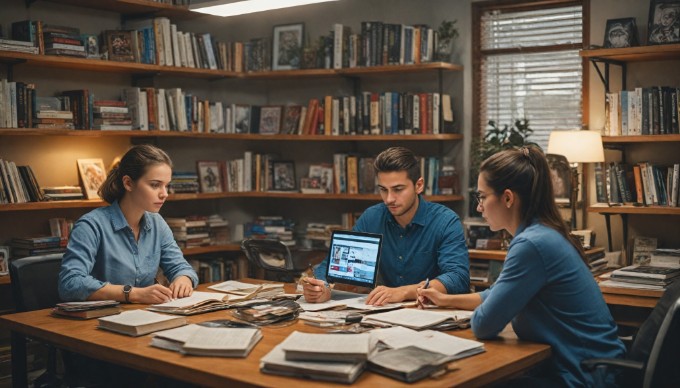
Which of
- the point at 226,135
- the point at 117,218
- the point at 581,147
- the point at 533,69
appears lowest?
the point at 117,218

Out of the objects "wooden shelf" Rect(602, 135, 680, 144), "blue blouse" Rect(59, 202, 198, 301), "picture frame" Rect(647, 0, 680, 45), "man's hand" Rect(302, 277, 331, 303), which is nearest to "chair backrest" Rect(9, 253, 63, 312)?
"blue blouse" Rect(59, 202, 198, 301)

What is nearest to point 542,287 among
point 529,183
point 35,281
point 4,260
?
point 529,183

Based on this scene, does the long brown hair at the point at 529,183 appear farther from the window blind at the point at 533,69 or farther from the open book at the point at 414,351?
the window blind at the point at 533,69

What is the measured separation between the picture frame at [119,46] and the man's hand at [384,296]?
277 cm

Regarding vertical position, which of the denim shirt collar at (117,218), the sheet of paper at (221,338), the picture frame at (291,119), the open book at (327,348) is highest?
the picture frame at (291,119)

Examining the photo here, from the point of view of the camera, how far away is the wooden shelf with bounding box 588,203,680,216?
4.42 meters

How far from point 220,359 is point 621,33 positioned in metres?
3.25

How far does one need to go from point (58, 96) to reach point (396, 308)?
288cm

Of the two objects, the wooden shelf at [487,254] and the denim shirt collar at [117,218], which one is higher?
the denim shirt collar at [117,218]

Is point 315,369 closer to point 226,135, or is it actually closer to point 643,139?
point 643,139

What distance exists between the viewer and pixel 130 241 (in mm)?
3445

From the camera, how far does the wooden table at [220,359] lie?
217 centimetres

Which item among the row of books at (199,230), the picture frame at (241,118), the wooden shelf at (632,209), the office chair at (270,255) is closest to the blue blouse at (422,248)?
the office chair at (270,255)

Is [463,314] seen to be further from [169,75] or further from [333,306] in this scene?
[169,75]
